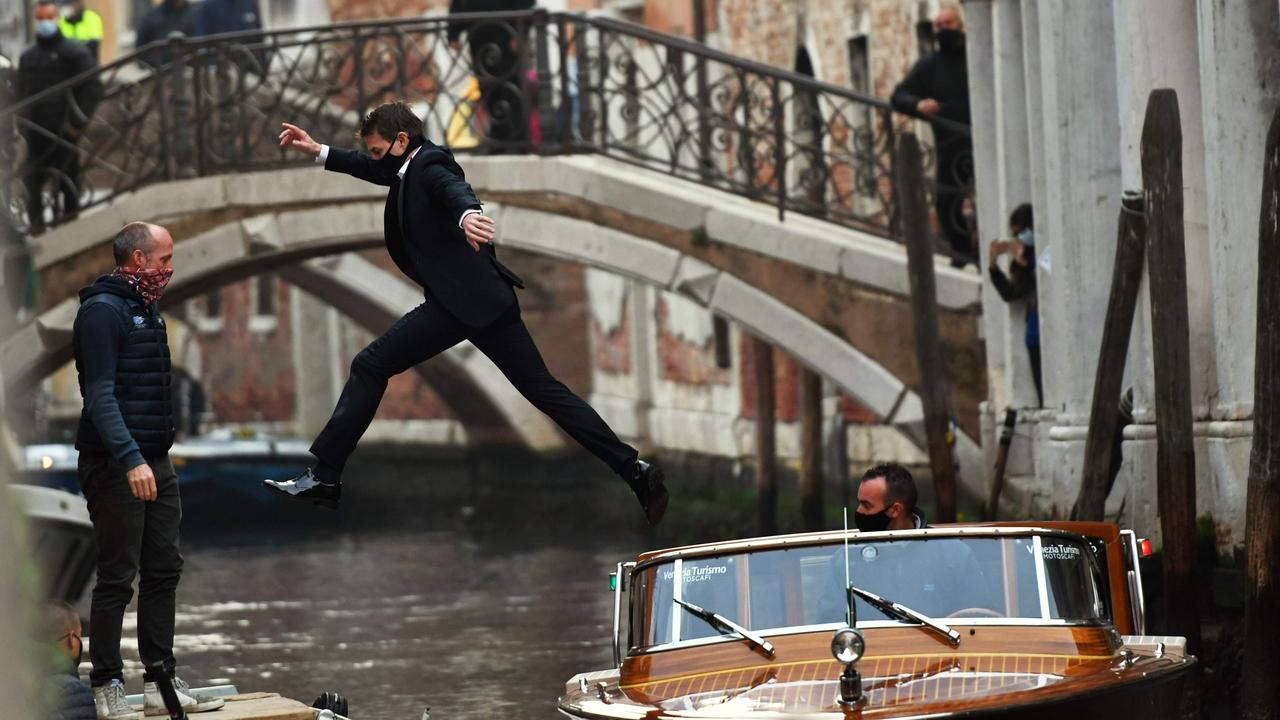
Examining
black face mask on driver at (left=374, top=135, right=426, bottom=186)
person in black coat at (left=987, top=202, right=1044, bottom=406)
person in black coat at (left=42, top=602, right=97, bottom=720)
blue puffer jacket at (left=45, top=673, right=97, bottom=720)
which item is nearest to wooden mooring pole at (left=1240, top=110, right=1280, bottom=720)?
black face mask on driver at (left=374, top=135, right=426, bottom=186)

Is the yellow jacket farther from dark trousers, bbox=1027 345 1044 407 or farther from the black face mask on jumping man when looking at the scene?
dark trousers, bbox=1027 345 1044 407

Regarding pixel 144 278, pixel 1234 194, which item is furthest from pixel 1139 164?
pixel 144 278

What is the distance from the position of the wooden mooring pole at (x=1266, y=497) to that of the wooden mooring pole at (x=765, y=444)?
997 centimetres

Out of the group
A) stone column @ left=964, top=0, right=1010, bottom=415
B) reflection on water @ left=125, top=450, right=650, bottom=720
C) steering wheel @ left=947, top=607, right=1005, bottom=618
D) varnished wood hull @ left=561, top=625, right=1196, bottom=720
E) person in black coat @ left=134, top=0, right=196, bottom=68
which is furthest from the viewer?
person in black coat @ left=134, top=0, right=196, bottom=68

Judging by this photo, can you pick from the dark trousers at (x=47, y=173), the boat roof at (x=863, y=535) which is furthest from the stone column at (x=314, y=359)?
the boat roof at (x=863, y=535)

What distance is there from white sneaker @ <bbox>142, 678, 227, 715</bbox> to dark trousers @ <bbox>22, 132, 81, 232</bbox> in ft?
29.6

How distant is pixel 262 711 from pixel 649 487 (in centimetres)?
109

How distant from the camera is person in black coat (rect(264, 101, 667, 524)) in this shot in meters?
5.89

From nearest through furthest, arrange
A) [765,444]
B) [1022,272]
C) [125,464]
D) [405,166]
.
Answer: [125,464], [405,166], [1022,272], [765,444]

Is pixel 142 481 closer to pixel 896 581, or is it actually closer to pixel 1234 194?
pixel 896 581

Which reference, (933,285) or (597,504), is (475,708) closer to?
(933,285)

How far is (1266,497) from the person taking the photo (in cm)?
725

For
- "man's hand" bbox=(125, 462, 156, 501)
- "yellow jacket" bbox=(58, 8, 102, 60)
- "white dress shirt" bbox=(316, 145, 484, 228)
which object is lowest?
"man's hand" bbox=(125, 462, 156, 501)

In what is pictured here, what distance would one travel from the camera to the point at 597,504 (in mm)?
21812
